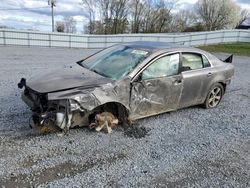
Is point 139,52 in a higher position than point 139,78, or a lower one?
higher

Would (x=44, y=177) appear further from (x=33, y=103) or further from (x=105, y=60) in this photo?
(x=105, y=60)

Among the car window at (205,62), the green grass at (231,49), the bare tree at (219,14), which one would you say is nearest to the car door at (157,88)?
the car window at (205,62)

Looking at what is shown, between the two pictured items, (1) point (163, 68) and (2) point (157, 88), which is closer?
(2) point (157, 88)

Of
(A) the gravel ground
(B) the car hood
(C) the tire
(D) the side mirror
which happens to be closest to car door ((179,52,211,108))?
(C) the tire

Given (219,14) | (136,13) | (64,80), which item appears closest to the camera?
(64,80)

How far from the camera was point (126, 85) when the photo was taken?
3980 mm

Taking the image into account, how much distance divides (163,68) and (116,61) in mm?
889

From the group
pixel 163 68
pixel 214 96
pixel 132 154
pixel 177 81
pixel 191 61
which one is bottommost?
pixel 132 154

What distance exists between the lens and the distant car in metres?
3.59

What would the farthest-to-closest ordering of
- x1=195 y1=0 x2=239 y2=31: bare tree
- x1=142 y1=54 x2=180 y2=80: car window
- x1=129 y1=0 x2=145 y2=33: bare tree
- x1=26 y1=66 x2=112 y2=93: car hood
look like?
1. x1=195 y1=0 x2=239 y2=31: bare tree
2. x1=129 y1=0 x2=145 y2=33: bare tree
3. x1=142 y1=54 x2=180 y2=80: car window
4. x1=26 y1=66 x2=112 y2=93: car hood

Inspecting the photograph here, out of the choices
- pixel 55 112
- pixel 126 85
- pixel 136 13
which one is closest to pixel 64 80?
pixel 55 112

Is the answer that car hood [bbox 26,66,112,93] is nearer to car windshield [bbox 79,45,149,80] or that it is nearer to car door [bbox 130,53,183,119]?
car windshield [bbox 79,45,149,80]

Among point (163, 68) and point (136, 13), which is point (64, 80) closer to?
point (163, 68)

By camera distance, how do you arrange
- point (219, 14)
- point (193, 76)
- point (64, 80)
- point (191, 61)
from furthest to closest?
point (219, 14) → point (191, 61) → point (193, 76) → point (64, 80)
